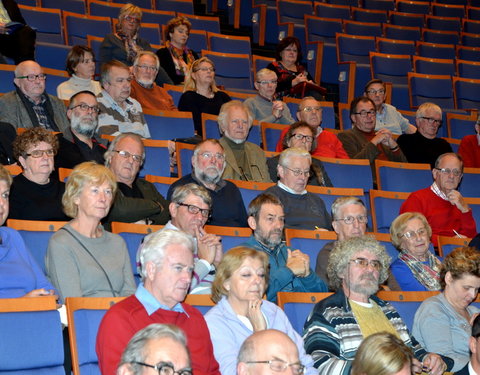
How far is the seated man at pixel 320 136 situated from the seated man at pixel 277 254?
73.3 inches

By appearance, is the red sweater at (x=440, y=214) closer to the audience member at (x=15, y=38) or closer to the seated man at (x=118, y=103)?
the seated man at (x=118, y=103)

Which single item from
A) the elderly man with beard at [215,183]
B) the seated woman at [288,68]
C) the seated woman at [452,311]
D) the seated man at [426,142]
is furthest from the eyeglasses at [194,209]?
the seated woman at [288,68]

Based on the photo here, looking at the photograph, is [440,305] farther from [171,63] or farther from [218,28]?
[218,28]

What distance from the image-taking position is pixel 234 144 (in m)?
5.01

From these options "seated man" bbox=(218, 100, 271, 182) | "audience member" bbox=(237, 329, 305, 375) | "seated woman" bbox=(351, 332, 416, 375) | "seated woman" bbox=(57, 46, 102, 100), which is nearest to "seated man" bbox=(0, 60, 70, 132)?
"seated woman" bbox=(57, 46, 102, 100)

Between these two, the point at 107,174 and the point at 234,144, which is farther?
the point at 234,144

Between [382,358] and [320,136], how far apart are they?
345cm

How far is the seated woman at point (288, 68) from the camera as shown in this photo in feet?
22.4

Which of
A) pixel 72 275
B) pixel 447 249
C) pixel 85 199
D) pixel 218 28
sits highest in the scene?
pixel 218 28

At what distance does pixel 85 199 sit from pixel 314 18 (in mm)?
5734

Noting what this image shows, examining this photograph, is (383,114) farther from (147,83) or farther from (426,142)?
(147,83)

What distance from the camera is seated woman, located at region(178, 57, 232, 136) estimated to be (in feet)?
19.1

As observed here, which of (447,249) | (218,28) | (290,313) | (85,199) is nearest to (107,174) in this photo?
(85,199)

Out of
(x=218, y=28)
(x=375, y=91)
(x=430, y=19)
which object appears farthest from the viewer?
(x=430, y=19)
